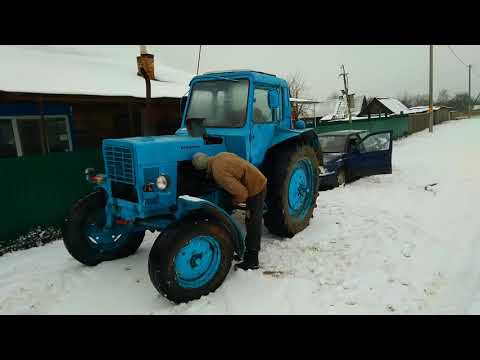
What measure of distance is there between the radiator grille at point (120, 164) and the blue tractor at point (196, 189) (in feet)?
0.04

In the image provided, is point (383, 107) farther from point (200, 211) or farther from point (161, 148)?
point (200, 211)

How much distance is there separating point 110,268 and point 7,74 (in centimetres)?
596

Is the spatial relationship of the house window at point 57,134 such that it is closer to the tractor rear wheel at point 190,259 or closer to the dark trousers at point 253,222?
the dark trousers at point 253,222

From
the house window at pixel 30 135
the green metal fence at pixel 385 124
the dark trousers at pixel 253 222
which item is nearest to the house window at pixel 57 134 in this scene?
the house window at pixel 30 135

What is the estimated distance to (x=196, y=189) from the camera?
14.0 feet

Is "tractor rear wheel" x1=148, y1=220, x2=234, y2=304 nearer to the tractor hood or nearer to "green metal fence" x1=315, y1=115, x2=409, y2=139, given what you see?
the tractor hood

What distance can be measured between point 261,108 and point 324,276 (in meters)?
2.45

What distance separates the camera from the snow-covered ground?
134 inches

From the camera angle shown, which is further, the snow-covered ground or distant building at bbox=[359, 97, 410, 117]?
distant building at bbox=[359, 97, 410, 117]

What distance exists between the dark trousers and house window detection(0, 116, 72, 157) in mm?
6450

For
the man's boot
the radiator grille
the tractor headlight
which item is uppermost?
the radiator grille

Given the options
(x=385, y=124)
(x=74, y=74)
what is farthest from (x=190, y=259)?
(x=385, y=124)

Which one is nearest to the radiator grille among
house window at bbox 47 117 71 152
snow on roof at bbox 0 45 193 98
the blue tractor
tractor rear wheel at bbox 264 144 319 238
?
the blue tractor

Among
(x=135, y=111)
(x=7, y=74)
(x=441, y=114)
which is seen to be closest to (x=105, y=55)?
(x=135, y=111)
